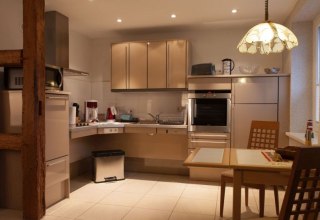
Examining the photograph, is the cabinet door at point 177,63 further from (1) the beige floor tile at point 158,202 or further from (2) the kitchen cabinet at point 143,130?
(1) the beige floor tile at point 158,202

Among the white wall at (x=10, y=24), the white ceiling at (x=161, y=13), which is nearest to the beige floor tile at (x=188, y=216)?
the white ceiling at (x=161, y=13)

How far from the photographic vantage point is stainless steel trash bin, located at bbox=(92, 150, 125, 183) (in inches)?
157

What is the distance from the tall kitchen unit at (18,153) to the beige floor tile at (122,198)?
63 cm

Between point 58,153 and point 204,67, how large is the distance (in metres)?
2.43

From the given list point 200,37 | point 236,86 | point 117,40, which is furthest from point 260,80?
point 117,40

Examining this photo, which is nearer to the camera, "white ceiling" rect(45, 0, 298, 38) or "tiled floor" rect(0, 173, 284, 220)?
"tiled floor" rect(0, 173, 284, 220)

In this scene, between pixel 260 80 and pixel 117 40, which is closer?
pixel 260 80

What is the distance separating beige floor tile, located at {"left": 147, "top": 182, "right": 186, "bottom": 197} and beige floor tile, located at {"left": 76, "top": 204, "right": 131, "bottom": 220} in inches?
25.4

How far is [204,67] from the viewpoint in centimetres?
407

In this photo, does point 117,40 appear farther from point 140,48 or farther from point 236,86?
point 236,86

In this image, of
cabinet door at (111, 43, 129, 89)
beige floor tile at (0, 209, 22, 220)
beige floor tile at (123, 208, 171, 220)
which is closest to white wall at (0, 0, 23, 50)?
cabinet door at (111, 43, 129, 89)

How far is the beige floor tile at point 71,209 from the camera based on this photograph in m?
2.82

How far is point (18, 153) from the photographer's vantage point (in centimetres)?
295

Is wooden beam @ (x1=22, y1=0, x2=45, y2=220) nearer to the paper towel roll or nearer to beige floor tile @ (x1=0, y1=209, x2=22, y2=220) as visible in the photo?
beige floor tile @ (x1=0, y1=209, x2=22, y2=220)
